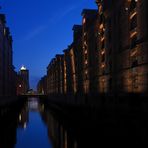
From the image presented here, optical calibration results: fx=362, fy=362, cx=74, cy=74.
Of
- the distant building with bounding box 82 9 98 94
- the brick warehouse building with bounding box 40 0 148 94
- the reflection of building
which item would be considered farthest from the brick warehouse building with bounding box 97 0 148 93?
the reflection of building

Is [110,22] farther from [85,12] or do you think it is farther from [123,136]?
[123,136]

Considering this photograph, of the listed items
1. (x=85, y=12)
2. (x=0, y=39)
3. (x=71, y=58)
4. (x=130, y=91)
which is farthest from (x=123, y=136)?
(x=71, y=58)

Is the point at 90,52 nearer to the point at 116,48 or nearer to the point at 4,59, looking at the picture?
the point at 116,48

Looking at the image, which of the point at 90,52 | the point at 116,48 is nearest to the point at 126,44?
the point at 116,48

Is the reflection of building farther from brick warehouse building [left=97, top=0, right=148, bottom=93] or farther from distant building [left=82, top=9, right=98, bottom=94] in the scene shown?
brick warehouse building [left=97, top=0, right=148, bottom=93]

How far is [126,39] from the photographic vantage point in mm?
56938

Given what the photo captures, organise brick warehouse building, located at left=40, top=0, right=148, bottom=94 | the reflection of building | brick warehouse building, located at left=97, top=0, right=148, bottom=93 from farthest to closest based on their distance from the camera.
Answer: the reflection of building
brick warehouse building, located at left=40, top=0, right=148, bottom=94
brick warehouse building, located at left=97, top=0, right=148, bottom=93

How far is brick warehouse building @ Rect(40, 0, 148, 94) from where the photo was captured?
49281mm

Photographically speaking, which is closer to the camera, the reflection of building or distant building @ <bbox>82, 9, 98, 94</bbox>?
distant building @ <bbox>82, 9, 98, 94</bbox>

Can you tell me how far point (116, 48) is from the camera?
62438 millimetres

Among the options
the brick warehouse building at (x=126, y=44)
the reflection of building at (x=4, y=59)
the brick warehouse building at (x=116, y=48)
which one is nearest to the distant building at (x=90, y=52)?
A: the brick warehouse building at (x=116, y=48)

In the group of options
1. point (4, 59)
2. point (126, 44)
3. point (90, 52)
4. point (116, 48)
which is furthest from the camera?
point (4, 59)

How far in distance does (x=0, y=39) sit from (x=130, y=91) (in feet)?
197

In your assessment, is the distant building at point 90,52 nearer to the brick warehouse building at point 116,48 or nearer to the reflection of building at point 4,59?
the brick warehouse building at point 116,48
